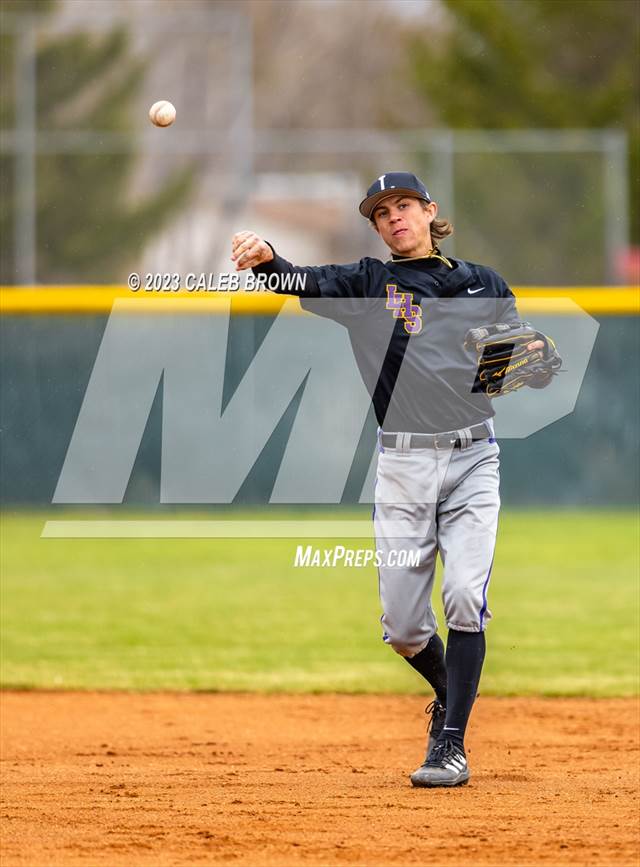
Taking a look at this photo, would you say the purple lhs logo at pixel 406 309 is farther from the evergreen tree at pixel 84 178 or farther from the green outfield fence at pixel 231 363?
the evergreen tree at pixel 84 178

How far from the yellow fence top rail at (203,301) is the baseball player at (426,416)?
5.96 m

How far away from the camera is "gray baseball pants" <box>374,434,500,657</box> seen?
4477 mm

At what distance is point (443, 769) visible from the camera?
4312mm

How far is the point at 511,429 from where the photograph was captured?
1195 centimetres

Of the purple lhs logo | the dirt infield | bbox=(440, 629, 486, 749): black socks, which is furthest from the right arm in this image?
the dirt infield

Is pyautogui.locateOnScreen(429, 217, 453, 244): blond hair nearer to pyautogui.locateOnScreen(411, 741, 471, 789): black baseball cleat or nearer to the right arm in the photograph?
the right arm

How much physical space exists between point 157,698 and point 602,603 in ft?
11.5

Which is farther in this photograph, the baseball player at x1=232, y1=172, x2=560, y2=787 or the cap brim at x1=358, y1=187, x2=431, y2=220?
the cap brim at x1=358, y1=187, x2=431, y2=220

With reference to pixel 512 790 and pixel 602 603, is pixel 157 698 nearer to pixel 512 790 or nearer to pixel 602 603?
pixel 512 790

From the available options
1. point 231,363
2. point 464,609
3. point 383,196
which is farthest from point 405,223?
point 231,363

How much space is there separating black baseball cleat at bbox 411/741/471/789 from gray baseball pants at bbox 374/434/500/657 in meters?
0.37

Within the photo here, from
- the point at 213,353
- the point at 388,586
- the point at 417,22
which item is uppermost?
the point at 417,22

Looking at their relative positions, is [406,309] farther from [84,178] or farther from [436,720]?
[84,178]

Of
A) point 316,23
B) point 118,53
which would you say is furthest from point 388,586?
point 316,23
